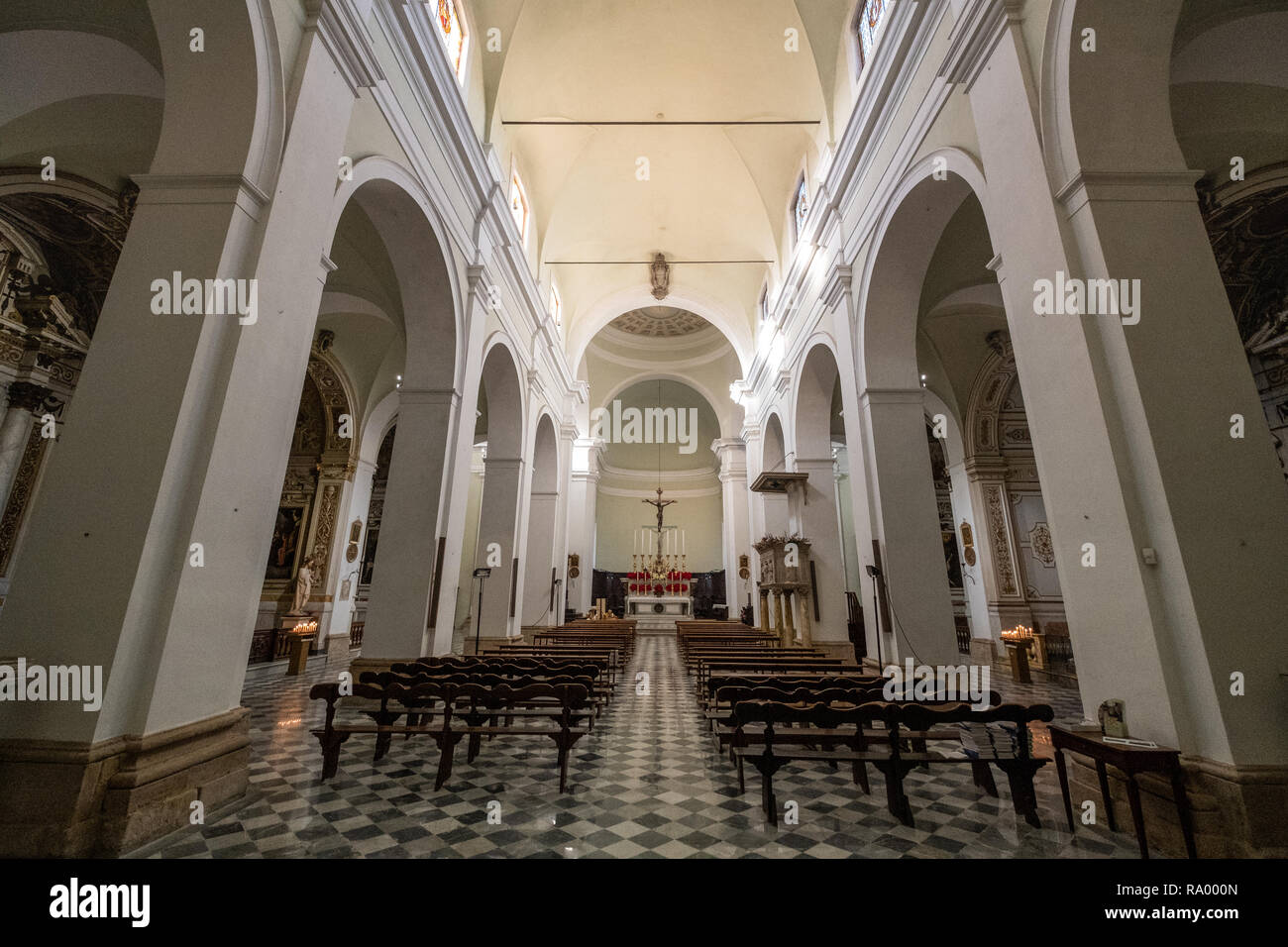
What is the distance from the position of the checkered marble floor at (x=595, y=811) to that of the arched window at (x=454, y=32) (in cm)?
766

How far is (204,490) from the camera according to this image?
3.04 meters

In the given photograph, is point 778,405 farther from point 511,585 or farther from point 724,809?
point 724,809

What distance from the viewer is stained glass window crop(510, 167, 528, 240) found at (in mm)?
10081

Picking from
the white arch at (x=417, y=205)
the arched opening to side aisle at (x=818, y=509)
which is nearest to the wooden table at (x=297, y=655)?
the white arch at (x=417, y=205)

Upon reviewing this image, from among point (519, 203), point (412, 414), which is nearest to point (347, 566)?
point (412, 414)

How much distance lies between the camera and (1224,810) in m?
2.49

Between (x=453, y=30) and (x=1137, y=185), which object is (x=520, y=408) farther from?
(x=1137, y=185)

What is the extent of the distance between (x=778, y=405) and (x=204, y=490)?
34.8ft

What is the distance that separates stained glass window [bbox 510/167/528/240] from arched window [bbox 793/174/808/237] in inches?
212

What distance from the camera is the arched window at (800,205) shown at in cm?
994

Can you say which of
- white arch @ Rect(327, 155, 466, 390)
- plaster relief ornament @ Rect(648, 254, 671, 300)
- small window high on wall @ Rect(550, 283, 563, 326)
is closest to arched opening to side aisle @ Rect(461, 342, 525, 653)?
white arch @ Rect(327, 155, 466, 390)

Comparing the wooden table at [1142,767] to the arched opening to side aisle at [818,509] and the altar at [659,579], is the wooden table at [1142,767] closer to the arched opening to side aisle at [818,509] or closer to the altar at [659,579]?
the arched opening to side aisle at [818,509]
